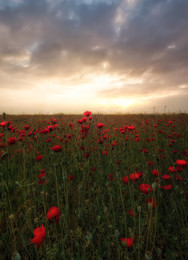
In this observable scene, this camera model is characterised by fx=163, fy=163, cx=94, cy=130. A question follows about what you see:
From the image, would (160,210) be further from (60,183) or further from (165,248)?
(60,183)

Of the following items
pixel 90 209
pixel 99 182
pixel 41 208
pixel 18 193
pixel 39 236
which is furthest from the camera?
pixel 99 182

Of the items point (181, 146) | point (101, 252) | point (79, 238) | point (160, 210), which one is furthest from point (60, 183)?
point (181, 146)

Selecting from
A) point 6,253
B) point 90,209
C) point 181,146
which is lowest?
point 6,253

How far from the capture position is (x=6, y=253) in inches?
58.8

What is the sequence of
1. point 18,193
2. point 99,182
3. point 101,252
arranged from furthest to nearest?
point 99,182 < point 18,193 < point 101,252

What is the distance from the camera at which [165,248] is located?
152 cm

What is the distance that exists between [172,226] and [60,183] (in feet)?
5.39

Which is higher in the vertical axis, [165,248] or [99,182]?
[99,182]

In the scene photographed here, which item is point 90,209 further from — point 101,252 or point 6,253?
point 6,253

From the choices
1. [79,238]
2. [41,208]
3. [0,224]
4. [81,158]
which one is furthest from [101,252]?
[81,158]

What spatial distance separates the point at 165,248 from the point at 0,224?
5.60ft

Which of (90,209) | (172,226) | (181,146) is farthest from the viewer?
(181,146)

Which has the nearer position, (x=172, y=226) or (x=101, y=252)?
(x=101, y=252)

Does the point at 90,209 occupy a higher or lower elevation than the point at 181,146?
lower
